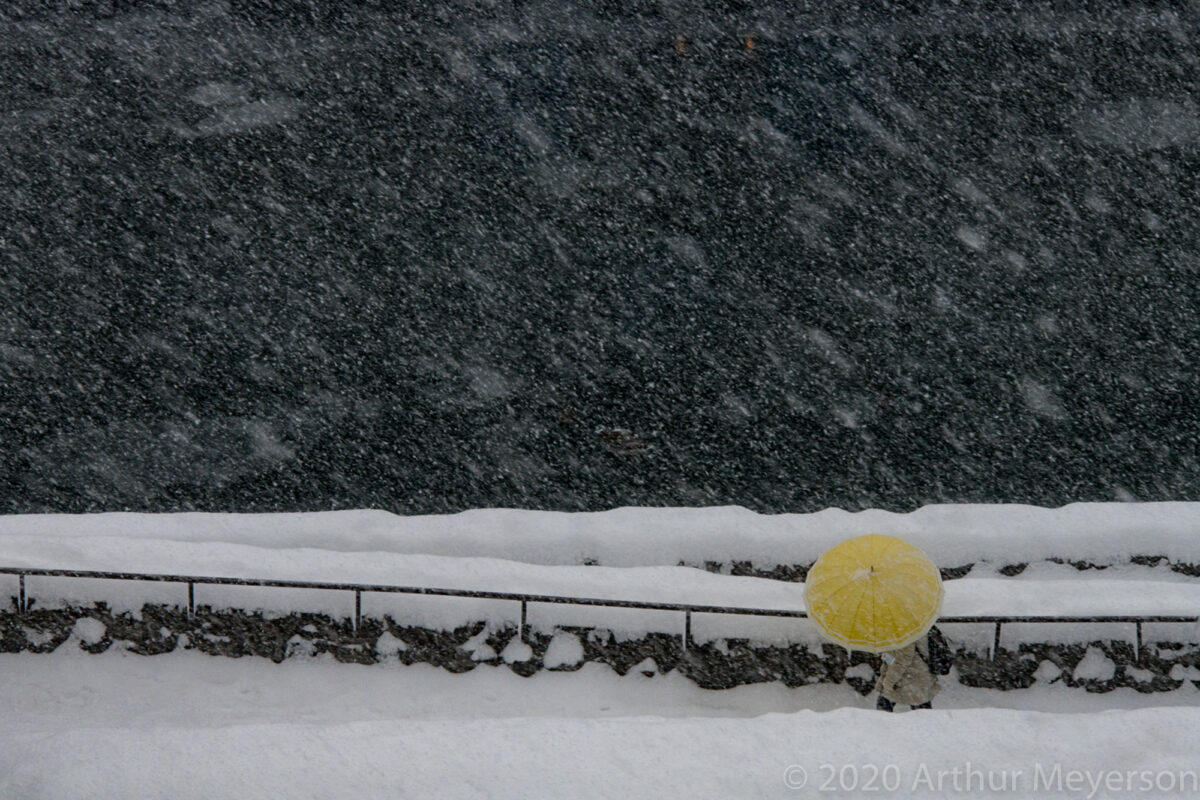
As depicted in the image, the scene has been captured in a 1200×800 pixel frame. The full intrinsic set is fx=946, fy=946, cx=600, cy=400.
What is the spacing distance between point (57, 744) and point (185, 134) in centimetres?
1006

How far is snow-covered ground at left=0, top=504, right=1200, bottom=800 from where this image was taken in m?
4.45

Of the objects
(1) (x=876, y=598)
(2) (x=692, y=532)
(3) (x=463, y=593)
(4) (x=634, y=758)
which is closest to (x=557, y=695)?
(3) (x=463, y=593)

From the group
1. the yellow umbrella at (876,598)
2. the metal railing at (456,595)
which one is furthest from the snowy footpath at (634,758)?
the metal railing at (456,595)

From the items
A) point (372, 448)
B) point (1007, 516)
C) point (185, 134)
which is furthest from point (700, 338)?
point (185, 134)

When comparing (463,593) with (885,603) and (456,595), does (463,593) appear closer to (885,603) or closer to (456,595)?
(456,595)

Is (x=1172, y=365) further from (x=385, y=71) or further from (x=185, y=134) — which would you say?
(x=185, y=134)

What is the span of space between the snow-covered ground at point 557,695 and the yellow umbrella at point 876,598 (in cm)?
39

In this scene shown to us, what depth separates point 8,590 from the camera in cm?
562

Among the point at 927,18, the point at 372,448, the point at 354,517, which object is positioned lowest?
the point at 372,448

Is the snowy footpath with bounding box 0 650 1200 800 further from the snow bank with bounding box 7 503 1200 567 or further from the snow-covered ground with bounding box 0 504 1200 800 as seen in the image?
the snow bank with bounding box 7 503 1200 567

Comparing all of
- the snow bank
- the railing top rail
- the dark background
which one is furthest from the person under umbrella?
the dark background

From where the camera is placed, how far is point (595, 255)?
11.3 metres

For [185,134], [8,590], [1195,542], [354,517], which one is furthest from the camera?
[185,134]

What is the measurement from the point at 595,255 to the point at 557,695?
6.66 meters
